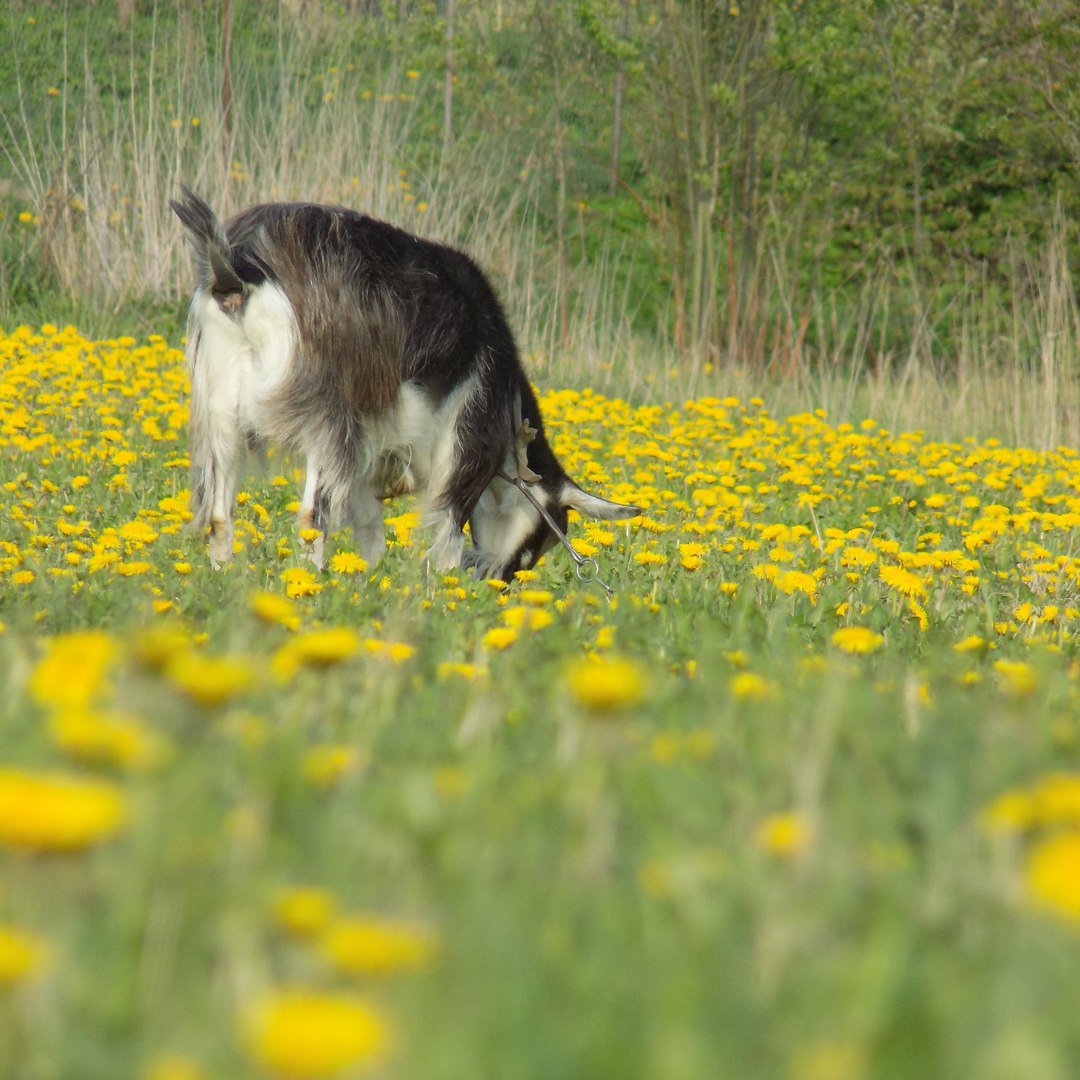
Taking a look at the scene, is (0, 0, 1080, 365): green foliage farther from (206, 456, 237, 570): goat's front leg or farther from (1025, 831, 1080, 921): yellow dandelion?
(1025, 831, 1080, 921): yellow dandelion

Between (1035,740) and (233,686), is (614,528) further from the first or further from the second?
(233,686)

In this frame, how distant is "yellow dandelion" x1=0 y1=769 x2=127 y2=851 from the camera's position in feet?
2.91

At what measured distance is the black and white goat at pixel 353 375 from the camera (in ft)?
15.7

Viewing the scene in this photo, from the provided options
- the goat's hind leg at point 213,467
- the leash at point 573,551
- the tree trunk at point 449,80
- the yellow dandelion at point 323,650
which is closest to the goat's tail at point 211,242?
the goat's hind leg at point 213,467

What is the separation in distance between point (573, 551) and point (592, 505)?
87cm

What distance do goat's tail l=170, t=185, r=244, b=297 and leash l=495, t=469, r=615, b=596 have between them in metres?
1.38

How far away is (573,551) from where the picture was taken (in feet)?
14.9

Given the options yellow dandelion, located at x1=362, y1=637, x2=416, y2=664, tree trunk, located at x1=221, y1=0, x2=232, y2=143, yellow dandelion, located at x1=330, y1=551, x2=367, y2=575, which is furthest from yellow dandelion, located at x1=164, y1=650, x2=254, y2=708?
tree trunk, located at x1=221, y1=0, x2=232, y2=143

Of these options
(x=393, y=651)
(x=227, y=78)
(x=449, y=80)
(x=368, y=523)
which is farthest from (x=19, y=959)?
(x=449, y=80)

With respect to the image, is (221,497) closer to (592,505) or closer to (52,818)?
(592,505)

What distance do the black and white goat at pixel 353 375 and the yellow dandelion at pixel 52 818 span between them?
367 centimetres

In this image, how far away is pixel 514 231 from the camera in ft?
38.8

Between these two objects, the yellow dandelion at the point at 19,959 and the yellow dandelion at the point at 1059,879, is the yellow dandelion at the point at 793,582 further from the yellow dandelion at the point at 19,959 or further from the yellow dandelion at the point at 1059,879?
the yellow dandelion at the point at 19,959

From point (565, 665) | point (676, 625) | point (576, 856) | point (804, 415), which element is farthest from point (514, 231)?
point (576, 856)
